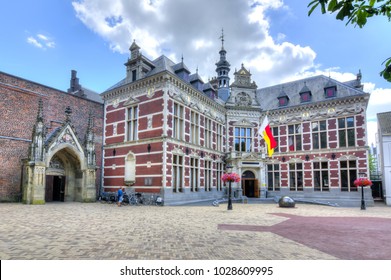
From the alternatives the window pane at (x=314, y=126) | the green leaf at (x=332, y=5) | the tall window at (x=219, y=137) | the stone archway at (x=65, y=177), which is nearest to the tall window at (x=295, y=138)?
the window pane at (x=314, y=126)

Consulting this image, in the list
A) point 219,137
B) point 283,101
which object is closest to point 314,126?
point 283,101

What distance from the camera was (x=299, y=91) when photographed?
30453mm

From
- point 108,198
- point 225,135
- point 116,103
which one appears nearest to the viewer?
point 108,198

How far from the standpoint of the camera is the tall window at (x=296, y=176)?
28516 millimetres

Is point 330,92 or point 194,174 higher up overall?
point 330,92

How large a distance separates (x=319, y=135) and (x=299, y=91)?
5.74m

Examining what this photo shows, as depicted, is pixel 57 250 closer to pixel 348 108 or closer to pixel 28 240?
pixel 28 240

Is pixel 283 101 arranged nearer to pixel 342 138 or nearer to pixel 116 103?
pixel 342 138

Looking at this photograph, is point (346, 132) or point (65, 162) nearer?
point (65, 162)

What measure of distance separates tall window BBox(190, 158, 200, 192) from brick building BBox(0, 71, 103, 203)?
7984mm

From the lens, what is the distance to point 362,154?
25.6 meters

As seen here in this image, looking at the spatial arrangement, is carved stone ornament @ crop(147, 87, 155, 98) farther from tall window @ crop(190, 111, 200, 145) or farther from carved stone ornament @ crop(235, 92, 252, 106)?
carved stone ornament @ crop(235, 92, 252, 106)

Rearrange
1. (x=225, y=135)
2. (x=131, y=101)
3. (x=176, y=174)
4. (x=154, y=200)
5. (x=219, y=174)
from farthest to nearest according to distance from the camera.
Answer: (x=225, y=135) → (x=219, y=174) → (x=131, y=101) → (x=176, y=174) → (x=154, y=200)

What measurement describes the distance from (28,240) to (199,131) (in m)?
18.7
